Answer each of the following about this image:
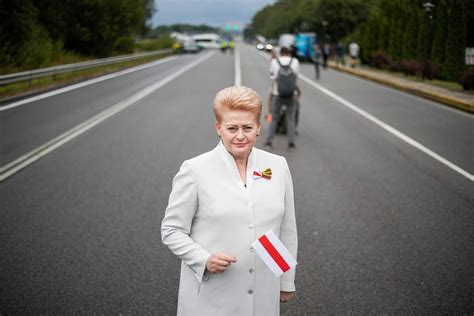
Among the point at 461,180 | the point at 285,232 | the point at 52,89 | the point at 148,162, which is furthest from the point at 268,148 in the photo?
the point at 52,89

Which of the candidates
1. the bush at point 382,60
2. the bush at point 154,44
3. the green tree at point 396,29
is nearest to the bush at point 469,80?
the bush at point 382,60

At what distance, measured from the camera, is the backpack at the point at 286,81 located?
9.45 m

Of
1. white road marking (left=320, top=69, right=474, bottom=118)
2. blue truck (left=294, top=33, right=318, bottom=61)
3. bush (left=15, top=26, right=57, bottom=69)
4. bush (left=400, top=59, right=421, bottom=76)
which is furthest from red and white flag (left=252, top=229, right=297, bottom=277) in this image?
blue truck (left=294, top=33, right=318, bottom=61)

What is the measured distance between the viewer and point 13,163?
8.28 meters

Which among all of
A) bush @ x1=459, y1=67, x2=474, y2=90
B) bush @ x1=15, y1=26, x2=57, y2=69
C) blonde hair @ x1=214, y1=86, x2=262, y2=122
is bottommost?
bush @ x1=459, y1=67, x2=474, y2=90

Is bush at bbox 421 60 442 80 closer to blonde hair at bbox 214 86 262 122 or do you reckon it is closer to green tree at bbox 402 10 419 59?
green tree at bbox 402 10 419 59

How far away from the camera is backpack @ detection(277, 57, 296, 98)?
945 centimetres

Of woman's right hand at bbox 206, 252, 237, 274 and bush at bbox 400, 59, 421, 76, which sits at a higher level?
woman's right hand at bbox 206, 252, 237, 274

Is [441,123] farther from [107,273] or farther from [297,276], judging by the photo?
[107,273]

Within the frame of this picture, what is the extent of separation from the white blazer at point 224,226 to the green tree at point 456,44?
22719 mm

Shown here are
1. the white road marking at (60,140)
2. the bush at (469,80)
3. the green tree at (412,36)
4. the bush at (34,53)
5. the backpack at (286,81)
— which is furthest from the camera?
the green tree at (412,36)

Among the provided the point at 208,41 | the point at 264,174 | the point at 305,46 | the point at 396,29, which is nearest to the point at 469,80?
the point at 396,29

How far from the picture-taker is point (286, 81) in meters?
9.49

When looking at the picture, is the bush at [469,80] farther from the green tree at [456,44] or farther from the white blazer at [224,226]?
the white blazer at [224,226]
